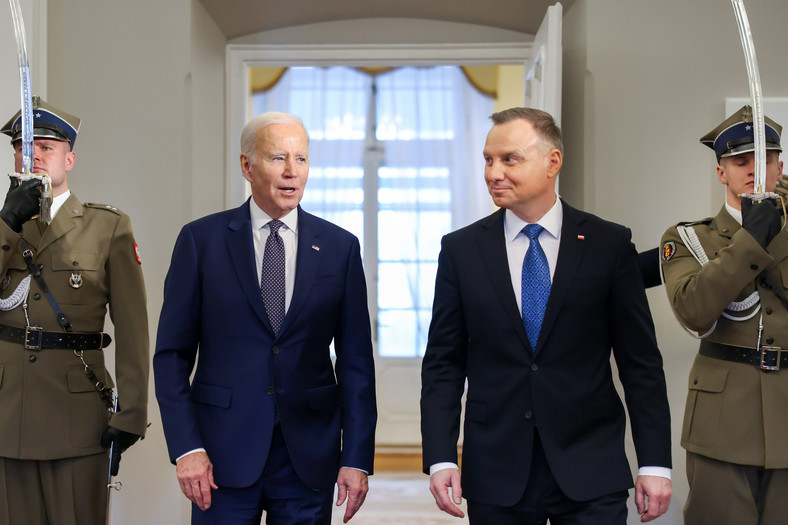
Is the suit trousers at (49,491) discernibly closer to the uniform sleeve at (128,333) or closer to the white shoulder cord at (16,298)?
the uniform sleeve at (128,333)

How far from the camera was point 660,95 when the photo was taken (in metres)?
4.11

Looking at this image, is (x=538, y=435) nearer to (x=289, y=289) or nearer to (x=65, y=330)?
(x=289, y=289)

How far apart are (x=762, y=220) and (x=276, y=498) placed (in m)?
1.61

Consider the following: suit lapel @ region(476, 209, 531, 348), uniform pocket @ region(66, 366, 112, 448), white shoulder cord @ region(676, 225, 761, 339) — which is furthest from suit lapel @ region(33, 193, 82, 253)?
white shoulder cord @ region(676, 225, 761, 339)

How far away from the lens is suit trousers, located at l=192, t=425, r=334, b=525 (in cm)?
236

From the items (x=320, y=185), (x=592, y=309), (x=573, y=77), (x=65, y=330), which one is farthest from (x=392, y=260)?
(x=592, y=309)

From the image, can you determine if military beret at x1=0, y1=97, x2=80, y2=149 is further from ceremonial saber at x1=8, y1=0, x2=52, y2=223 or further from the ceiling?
the ceiling

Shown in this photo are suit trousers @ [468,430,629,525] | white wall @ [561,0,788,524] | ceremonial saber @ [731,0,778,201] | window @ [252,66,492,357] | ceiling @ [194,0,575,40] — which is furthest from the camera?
window @ [252,66,492,357]

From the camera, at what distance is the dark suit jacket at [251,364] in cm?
237

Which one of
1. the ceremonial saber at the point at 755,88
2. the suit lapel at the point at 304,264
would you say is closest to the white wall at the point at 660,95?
the ceremonial saber at the point at 755,88

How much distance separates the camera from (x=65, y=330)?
2.87 meters

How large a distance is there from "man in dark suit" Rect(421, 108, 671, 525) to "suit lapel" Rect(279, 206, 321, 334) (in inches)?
13.8

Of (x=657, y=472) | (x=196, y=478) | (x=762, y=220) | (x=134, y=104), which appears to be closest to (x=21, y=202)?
(x=196, y=478)

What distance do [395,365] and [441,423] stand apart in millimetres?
4677
